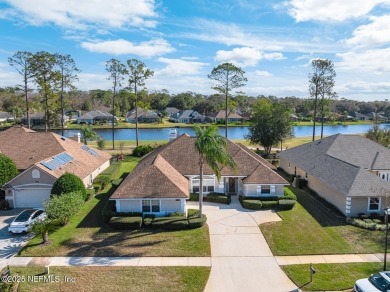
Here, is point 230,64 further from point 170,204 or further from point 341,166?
point 170,204

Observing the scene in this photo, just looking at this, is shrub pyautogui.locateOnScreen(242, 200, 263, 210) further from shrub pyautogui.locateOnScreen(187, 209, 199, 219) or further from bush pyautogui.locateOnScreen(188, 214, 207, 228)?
bush pyautogui.locateOnScreen(188, 214, 207, 228)

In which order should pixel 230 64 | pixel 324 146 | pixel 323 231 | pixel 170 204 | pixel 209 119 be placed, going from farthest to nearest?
pixel 209 119
pixel 230 64
pixel 324 146
pixel 170 204
pixel 323 231

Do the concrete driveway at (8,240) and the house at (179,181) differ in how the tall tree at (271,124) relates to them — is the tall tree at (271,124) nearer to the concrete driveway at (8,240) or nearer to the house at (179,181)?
the house at (179,181)

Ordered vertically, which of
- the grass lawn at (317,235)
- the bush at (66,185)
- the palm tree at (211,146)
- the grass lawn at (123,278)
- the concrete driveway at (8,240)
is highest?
the palm tree at (211,146)

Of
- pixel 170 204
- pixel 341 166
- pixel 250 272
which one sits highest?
pixel 341 166

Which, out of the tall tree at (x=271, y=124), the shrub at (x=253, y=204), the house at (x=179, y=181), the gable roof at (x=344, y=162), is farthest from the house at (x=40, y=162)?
the tall tree at (x=271, y=124)

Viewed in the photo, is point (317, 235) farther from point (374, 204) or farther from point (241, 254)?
point (374, 204)

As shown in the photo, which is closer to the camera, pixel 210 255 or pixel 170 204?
pixel 210 255

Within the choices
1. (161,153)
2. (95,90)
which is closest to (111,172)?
(161,153)
